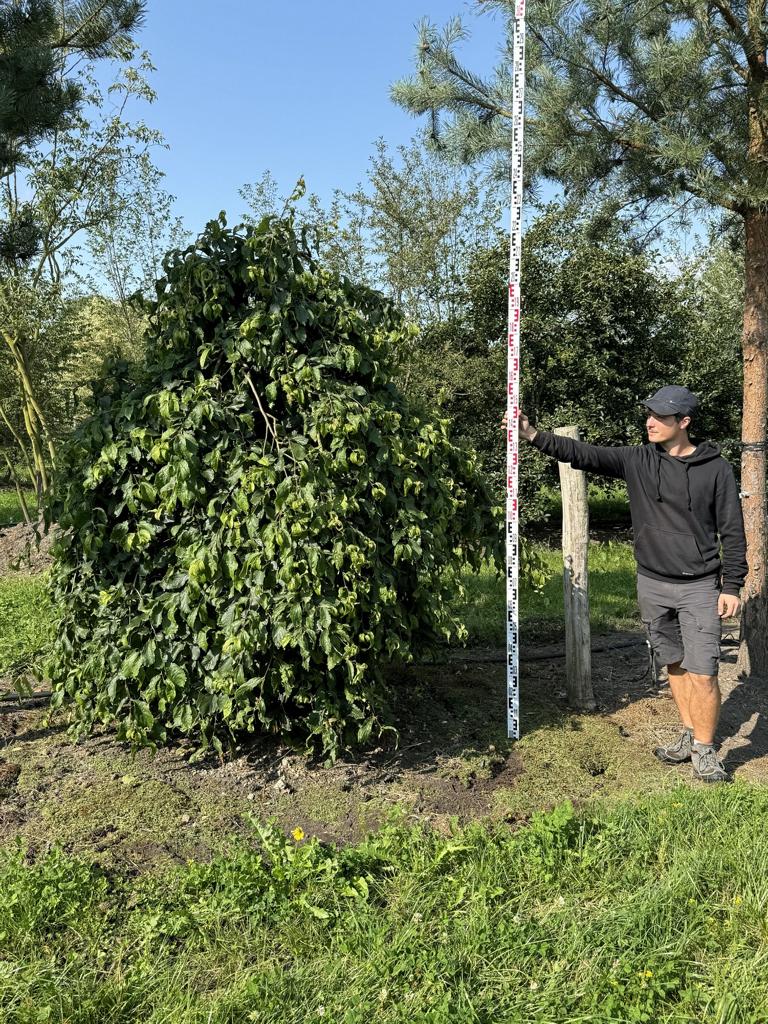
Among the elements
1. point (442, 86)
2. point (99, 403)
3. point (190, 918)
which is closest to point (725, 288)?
point (442, 86)

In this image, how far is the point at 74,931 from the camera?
2.77 m

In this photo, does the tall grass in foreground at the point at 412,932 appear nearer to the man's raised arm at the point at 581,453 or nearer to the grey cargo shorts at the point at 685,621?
the grey cargo shorts at the point at 685,621

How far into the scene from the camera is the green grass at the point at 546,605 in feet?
22.2

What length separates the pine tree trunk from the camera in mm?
5656

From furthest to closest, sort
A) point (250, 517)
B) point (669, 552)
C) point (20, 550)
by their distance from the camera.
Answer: point (20, 550) → point (669, 552) → point (250, 517)

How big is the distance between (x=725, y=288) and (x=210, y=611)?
1759cm

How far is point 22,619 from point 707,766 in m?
5.55

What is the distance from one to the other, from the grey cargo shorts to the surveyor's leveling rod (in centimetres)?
68

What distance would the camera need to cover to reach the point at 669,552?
14.0ft

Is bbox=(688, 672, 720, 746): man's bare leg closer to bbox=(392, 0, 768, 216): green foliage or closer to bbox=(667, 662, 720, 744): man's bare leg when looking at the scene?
bbox=(667, 662, 720, 744): man's bare leg

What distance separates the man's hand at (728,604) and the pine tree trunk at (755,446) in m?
1.81

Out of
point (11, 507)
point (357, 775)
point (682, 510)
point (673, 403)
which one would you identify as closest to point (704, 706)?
point (682, 510)

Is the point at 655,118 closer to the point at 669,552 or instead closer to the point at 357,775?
the point at 669,552

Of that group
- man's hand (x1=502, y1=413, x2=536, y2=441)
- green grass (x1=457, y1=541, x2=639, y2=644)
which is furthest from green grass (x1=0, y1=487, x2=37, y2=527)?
man's hand (x1=502, y1=413, x2=536, y2=441)
